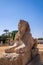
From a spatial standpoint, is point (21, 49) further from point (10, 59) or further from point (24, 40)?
point (24, 40)

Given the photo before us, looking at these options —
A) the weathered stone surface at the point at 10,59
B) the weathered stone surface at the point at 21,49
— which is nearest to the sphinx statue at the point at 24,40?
the weathered stone surface at the point at 21,49

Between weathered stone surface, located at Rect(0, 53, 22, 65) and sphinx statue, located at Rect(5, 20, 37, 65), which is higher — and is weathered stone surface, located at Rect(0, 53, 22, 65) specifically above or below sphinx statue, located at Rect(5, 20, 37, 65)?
below

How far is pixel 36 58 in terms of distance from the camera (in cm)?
614

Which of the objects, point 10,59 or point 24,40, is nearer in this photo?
point 10,59

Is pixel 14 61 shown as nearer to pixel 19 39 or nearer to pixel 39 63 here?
pixel 19 39

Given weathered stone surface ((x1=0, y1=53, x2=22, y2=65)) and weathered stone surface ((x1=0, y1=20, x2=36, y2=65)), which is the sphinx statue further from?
weathered stone surface ((x1=0, y1=53, x2=22, y2=65))

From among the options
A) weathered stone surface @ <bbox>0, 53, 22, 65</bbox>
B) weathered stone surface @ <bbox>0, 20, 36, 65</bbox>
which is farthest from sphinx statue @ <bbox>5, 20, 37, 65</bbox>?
weathered stone surface @ <bbox>0, 53, 22, 65</bbox>

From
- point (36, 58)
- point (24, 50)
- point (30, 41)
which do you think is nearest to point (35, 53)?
point (36, 58)

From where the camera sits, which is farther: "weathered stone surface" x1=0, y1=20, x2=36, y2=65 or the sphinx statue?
the sphinx statue

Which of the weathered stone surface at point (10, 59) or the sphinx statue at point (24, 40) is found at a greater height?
the sphinx statue at point (24, 40)

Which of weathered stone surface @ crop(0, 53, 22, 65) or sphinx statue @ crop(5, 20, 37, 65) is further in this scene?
sphinx statue @ crop(5, 20, 37, 65)

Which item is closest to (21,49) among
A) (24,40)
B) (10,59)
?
(10,59)

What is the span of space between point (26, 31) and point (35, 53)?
3.27 feet

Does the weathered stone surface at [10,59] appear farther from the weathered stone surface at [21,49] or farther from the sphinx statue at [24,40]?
the sphinx statue at [24,40]
